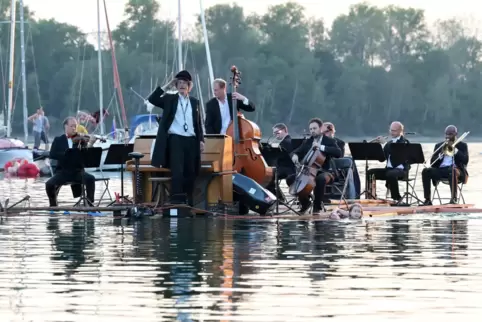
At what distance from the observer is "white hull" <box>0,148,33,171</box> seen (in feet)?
125

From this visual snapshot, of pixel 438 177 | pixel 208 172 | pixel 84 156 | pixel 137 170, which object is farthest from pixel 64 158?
pixel 438 177

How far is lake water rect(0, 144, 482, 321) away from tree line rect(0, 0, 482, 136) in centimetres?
7289

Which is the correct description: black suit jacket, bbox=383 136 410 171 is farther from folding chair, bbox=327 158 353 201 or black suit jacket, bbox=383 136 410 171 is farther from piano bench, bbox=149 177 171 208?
piano bench, bbox=149 177 171 208

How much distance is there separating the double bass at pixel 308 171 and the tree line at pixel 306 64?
7076cm

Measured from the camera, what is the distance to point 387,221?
17062 millimetres

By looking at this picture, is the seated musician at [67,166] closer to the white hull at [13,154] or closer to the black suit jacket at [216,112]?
the black suit jacket at [216,112]

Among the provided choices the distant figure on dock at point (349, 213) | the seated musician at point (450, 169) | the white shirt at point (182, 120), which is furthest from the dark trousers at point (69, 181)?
the seated musician at point (450, 169)

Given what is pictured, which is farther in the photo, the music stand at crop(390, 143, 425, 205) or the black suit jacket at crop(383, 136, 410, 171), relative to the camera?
the black suit jacket at crop(383, 136, 410, 171)

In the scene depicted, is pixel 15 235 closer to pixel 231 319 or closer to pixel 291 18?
pixel 231 319

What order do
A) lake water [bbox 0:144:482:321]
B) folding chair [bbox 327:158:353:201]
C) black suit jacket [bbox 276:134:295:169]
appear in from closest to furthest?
lake water [bbox 0:144:482:321] → black suit jacket [bbox 276:134:295:169] → folding chair [bbox 327:158:353:201]

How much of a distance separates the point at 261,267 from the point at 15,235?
369cm

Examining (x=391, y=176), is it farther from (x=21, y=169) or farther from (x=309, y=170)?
(x=21, y=169)

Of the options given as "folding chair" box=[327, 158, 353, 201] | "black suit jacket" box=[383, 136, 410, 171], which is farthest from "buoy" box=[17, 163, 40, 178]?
"black suit jacket" box=[383, 136, 410, 171]

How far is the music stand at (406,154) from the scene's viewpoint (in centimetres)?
1922
